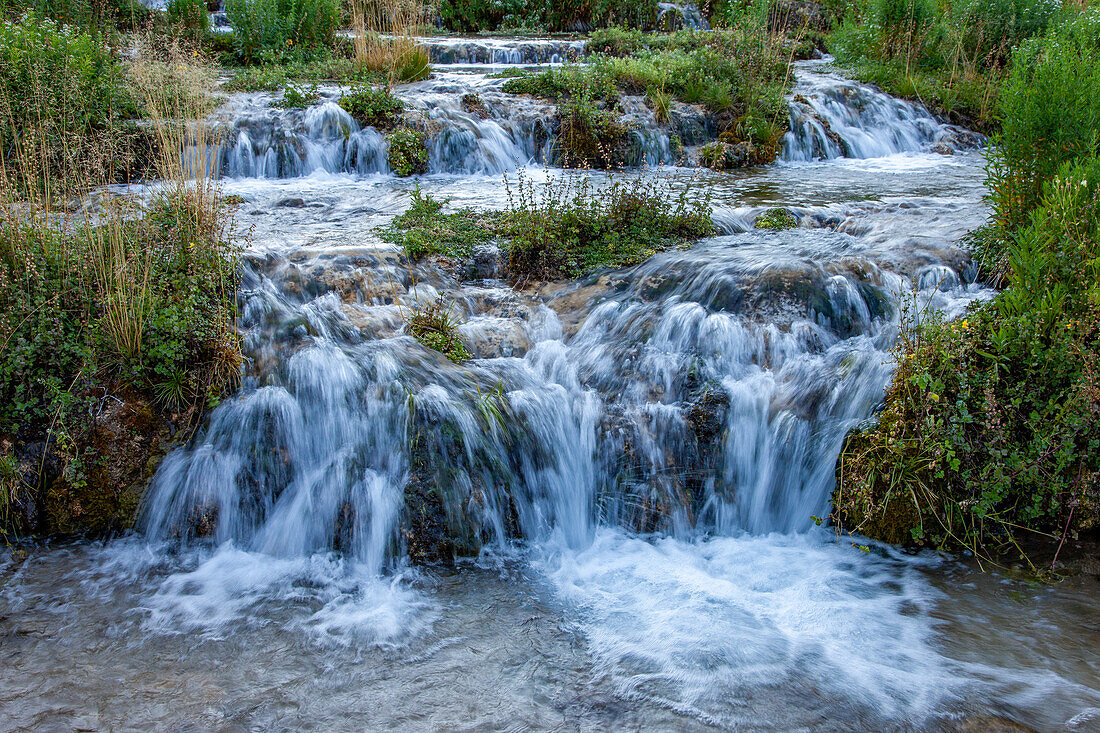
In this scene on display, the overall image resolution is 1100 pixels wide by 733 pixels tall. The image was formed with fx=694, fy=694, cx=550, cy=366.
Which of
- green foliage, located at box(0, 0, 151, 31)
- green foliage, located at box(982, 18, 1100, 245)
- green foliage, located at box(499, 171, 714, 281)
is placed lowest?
green foliage, located at box(499, 171, 714, 281)

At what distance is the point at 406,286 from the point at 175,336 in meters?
2.03

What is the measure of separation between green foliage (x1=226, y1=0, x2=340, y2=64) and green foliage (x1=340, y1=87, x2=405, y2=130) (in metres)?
3.60

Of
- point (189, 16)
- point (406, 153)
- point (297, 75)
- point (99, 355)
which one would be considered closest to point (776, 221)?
point (406, 153)

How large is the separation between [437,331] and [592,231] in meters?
2.18

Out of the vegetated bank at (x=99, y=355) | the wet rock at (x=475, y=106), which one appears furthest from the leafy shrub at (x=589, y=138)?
the vegetated bank at (x=99, y=355)

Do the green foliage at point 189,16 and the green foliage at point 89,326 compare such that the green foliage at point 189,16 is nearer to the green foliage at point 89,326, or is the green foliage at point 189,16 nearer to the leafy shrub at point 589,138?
the leafy shrub at point 589,138

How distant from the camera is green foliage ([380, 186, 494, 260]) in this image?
654 cm

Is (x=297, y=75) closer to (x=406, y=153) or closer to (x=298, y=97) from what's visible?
(x=298, y=97)

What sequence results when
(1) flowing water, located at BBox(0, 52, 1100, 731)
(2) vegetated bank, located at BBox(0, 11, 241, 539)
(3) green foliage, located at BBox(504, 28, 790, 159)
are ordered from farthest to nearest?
(3) green foliage, located at BBox(504, 28, 790, 159)
(2) vegetated bank, located at BBox(0, 11, 241, 539)
(1) flowing water, located at BBox(0, 52, 1100, 731)

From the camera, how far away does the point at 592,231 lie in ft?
22.3

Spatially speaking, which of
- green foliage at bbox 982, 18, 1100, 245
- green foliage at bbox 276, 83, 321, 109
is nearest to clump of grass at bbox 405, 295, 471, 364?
green foliage at bbox 982, 18, 1100, 245

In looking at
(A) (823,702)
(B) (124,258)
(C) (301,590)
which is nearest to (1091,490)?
(A) (823,702)

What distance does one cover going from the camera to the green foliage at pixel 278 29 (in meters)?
12.9

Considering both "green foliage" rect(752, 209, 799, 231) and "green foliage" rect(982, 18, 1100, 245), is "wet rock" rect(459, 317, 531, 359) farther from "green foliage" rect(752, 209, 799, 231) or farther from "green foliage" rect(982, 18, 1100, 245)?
"green foliage" rect(982, 18, 1100, 245)
